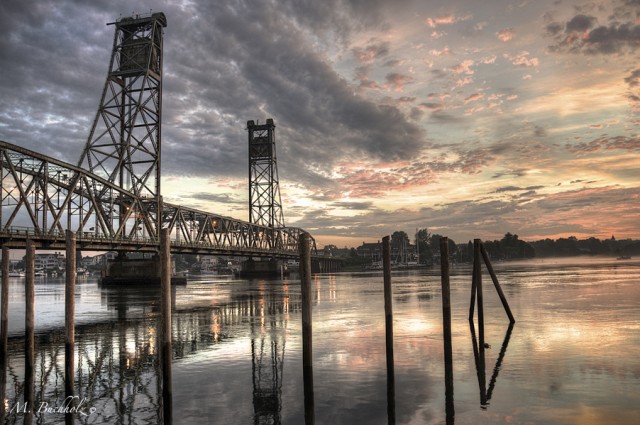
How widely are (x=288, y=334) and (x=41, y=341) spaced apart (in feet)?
48.2

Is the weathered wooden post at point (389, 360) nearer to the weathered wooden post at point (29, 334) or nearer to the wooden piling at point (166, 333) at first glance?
the wooden piling at point (166, 333)

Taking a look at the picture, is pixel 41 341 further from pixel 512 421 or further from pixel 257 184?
pixel 257 184

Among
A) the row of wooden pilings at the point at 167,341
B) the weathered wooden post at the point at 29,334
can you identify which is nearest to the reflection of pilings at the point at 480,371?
the row of wooden pilings at the point at 167,341

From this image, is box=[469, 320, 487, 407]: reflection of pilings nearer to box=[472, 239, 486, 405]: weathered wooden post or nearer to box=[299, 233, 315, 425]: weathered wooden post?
box=[472, 239, 486, 405]: weathered wooden post

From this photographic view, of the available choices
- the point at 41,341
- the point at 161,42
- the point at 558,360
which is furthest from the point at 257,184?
the point at 558,360

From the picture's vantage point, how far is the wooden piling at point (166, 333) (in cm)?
1510

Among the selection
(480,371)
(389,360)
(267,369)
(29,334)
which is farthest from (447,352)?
(29,334)

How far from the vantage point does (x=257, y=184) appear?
159625 millimetres

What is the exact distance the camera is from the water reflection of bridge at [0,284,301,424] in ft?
51.0

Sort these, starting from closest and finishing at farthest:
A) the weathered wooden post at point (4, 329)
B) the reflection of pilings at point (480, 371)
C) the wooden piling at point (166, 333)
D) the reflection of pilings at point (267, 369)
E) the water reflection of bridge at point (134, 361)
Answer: the reflection of pilings at point (267, 369) < the wooden piling at point (166, 333) < the water reflection of bridge at point (134, 361) < the reflection of pilings at point (480, 371) < the weathered wooden post at point (4, 329)

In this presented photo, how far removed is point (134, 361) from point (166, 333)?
7455mm

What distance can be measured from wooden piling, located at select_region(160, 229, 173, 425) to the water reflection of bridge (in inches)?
13.8

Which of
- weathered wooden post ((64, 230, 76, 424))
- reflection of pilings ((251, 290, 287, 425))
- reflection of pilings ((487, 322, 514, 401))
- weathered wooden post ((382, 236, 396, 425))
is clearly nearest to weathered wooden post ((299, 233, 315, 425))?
reflection of pilings ((251, 290, 287, 425))

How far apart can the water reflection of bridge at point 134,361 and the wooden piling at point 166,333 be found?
1.15 feet
